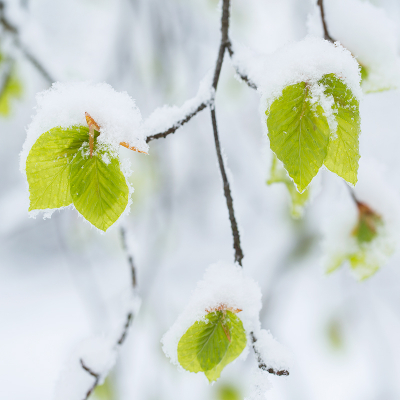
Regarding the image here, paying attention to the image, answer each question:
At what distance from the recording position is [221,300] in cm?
48

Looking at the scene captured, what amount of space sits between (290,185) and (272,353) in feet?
1.45

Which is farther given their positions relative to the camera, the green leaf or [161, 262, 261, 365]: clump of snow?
the green leaf

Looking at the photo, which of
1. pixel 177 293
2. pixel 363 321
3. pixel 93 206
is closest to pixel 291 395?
pixel 363 321

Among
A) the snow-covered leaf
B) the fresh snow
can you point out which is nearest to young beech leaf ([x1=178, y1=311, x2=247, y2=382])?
the fresh snow

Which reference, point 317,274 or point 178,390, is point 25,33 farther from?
point 317,274

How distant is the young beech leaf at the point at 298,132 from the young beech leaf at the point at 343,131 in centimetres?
2

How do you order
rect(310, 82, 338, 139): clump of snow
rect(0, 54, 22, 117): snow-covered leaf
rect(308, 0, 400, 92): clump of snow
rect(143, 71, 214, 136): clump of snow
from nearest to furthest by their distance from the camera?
rect(310, 82, 338, 139): clump of snow < rect(143, 71, 214, 136): clump of snow < rect(308, 0, 400, 92): clump of snow < rect(0, 54, 22, 117): snow-covered leaf

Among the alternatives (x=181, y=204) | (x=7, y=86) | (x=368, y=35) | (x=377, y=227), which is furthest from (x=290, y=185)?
(x=181, y=204)

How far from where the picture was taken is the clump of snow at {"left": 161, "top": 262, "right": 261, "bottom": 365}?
48cm

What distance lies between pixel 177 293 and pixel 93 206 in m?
3.72

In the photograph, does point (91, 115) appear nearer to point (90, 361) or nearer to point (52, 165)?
point (52, 165)

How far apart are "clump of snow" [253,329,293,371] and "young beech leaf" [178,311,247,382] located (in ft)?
0.15

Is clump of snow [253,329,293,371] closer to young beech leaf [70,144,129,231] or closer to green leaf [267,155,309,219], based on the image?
young beech leaf [70,144,129,231]

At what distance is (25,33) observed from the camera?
4.41 feet
